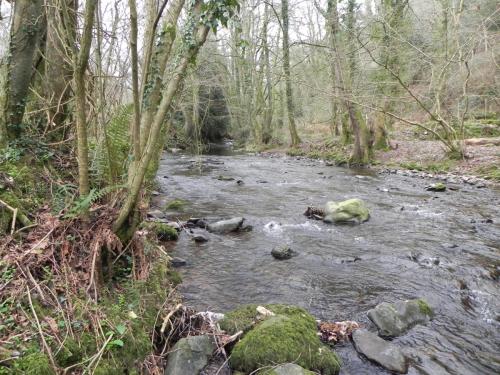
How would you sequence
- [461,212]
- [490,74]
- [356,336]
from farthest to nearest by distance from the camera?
[490,74]
[461,212]
[356,336]

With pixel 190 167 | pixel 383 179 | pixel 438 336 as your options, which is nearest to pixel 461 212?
pixel 383 179

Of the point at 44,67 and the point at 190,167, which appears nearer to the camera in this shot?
the point at 44,67

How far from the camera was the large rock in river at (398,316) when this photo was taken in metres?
3.91

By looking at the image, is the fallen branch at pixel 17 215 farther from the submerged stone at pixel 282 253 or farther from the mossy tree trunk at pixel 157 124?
the submerged stone at pixel 282 253

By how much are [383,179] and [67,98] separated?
36.9 ft

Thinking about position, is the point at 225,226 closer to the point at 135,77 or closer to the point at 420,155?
the point at 135,77

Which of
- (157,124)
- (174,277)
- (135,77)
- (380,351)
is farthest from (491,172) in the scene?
(135,77)

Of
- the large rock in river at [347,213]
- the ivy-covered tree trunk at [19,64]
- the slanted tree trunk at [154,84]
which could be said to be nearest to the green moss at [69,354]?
the slanted tree trunk at [154,84]

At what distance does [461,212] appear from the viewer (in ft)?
28.0

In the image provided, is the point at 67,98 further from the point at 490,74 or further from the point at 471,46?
the point at 490,74

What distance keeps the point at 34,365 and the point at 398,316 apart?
3605 mm

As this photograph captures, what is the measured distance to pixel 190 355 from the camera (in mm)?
3006

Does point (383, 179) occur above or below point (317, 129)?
below

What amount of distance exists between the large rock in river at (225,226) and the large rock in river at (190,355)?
419 cm
